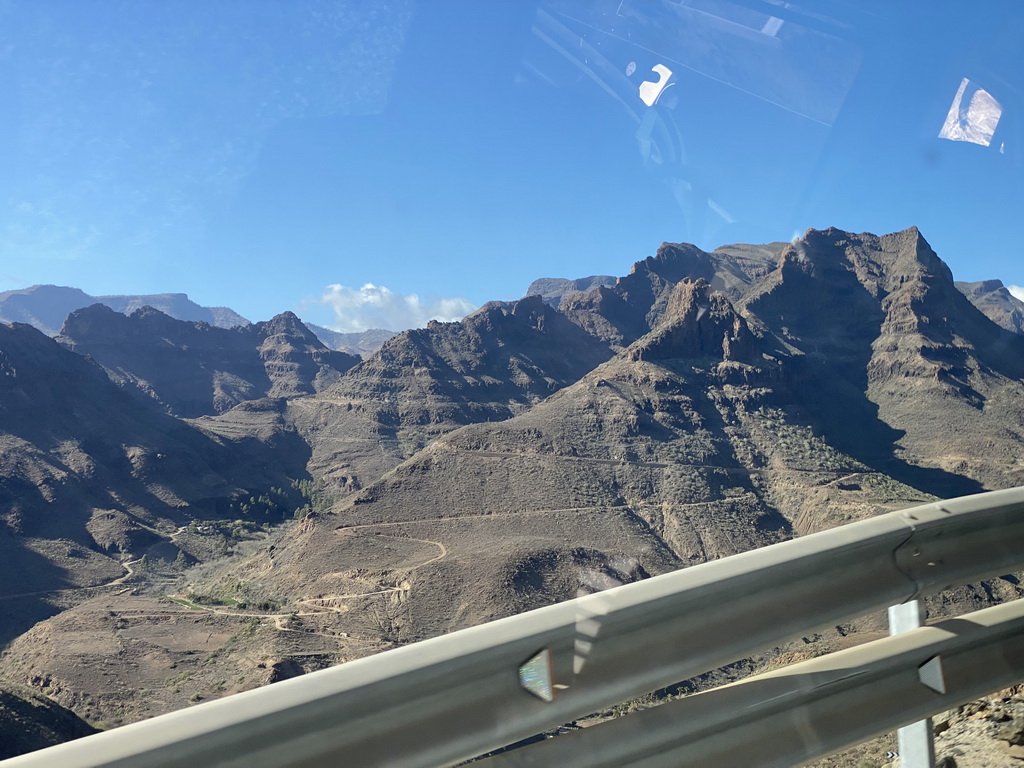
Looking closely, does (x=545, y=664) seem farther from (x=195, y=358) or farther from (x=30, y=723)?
(x=195, y=358)

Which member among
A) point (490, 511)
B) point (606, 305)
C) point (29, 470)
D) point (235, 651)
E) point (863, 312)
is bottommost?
point (235, 651)

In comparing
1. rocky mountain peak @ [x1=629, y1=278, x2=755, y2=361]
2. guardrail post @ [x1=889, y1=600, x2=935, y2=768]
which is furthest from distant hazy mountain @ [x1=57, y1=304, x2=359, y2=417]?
guardrail post @ [x1=889, y1=600, x2=935, y2=768]

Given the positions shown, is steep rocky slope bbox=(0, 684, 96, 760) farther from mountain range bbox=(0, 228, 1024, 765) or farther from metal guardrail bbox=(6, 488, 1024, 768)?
metal guardrail bbox=(6, 488, 1024, 768)

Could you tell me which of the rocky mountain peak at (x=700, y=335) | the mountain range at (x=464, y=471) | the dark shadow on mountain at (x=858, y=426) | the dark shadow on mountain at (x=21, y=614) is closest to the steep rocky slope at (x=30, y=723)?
the mountain range at (x=464, y=471)

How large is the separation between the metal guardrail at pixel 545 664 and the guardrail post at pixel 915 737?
13cm

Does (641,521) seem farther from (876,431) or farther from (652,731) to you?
(652,731)

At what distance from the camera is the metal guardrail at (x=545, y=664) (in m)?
2.13

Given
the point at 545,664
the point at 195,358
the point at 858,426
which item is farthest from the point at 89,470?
the point at 195,358

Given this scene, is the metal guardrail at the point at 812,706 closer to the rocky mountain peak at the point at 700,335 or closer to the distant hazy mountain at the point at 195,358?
the rocky mountain peak at the point at 700,335

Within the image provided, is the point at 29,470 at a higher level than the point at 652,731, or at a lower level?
higher

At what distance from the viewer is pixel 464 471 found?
191ft

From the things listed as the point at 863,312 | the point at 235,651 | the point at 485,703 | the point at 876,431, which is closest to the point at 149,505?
the point at 235,651

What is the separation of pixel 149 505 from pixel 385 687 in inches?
3076

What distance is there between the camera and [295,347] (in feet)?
561
